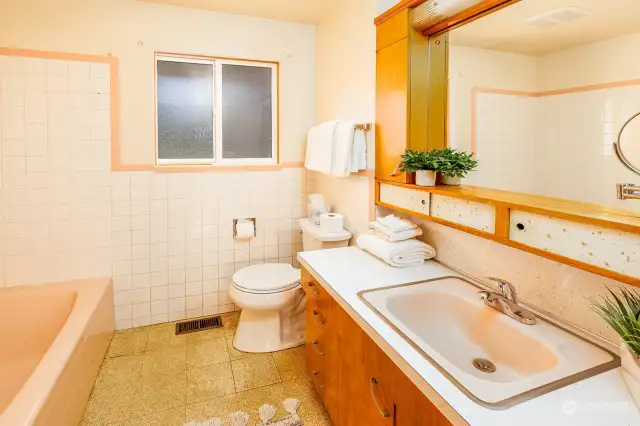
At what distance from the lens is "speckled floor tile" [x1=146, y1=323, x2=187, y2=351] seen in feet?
8.13

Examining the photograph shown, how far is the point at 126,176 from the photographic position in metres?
2.56

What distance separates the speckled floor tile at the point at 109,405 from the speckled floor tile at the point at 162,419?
0.07 metres

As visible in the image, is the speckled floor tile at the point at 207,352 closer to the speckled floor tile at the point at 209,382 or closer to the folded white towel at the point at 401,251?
the speckled floor tile at the point at 209,382

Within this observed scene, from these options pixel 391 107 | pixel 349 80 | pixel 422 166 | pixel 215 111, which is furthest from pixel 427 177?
pixel 215 111

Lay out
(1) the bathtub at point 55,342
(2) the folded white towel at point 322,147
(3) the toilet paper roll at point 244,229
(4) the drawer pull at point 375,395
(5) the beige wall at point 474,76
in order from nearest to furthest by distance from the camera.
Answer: (4) the drawer pull at point 375,395, (5) the beige wall at point 474,76, (1) the bathtub at point 55,342, (2) the folded white towel at point 322,147, (3) the toilet paper roll at point 244,229

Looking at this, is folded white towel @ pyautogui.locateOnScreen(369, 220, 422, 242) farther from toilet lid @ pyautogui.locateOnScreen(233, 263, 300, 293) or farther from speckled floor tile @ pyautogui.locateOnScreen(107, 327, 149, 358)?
speckled floor tile @ pyautogui.locateOnScreen(107, 327, 149, 358)

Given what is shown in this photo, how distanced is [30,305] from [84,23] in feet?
Answer: 5.97

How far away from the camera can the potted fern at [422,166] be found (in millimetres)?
1676

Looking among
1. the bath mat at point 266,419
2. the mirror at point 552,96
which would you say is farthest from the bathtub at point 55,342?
the mirror at point 552,96

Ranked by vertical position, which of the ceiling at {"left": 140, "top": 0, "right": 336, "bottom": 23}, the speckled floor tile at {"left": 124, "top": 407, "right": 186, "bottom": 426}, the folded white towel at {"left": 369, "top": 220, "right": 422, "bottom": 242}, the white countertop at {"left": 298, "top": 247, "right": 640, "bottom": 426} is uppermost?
the ceiling at {"left": 140, "top": 0, "right": 336, "bottom": 23}

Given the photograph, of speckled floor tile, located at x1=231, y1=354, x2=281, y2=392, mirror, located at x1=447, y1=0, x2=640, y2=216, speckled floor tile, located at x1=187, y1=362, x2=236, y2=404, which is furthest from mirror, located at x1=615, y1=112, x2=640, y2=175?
speckled floor tile, located at x1=187, y1=362, x2=236, y2=404

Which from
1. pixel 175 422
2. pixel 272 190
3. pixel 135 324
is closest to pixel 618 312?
pixel 175 422

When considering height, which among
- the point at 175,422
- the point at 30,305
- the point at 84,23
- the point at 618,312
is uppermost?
the point at 84,23

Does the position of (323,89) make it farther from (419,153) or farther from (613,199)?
(613,199)
